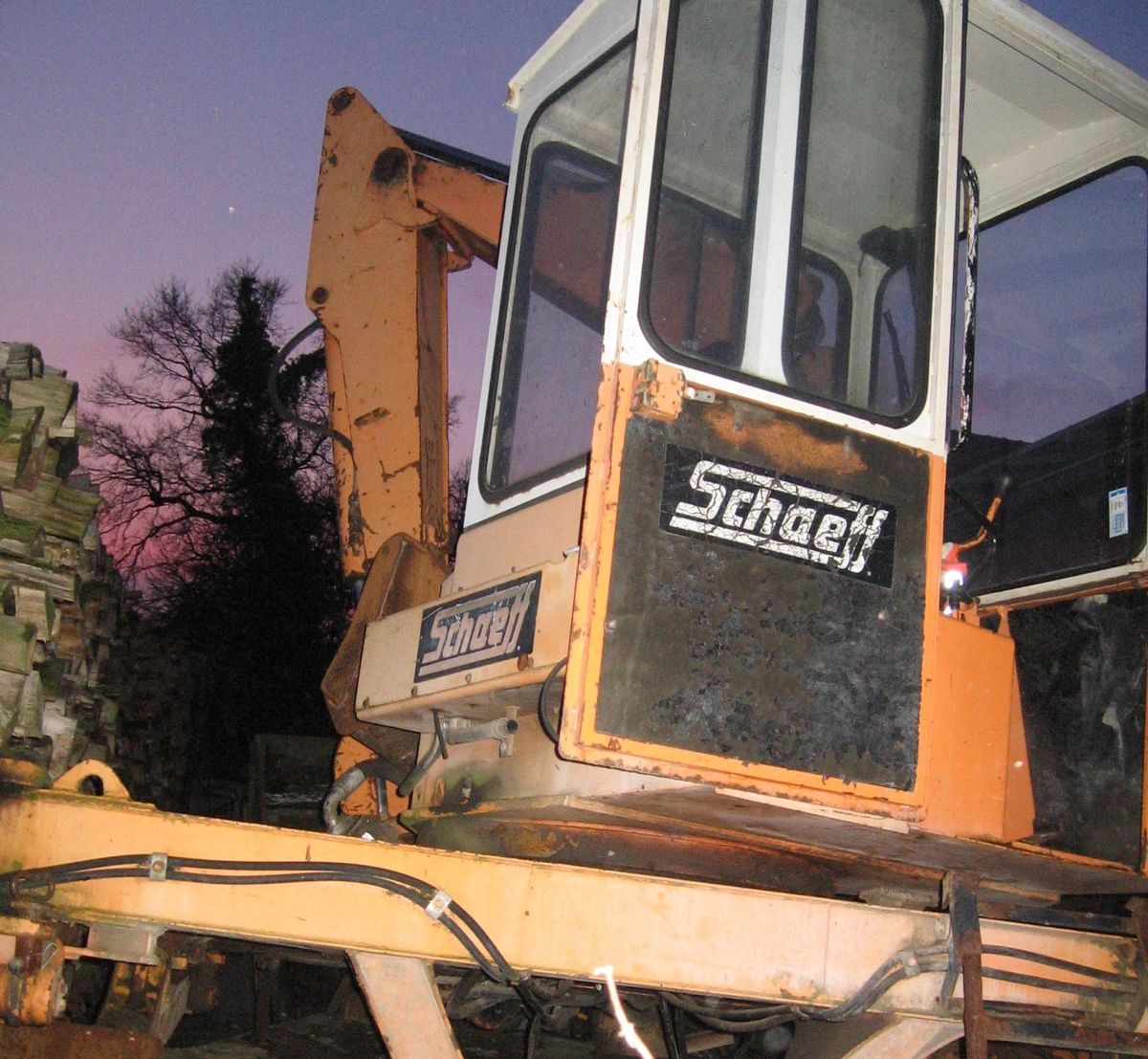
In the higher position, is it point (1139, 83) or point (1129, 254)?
point (1139, 83)

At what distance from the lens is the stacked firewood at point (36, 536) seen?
3.77 m

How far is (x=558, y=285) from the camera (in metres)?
2.80

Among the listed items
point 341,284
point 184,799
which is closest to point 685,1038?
point 341,284

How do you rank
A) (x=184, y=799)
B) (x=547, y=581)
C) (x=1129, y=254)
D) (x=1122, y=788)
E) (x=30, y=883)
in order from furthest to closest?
(x=184, y=799), (x=1129, y=254), (x=1122, y=788), (x=547, y=581), (x=30, y=883)

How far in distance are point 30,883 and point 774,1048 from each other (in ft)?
7.84

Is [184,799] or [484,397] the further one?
[184,799]

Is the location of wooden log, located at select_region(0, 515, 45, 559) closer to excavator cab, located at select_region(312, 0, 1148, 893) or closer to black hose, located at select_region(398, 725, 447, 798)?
excavator cab, located at select_region(312, 0, 1148, 893)

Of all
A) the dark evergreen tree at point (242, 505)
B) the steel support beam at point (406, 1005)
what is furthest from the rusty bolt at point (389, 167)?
the dark evergreen tree at point (242, 505)

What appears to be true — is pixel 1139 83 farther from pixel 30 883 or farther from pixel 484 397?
pixel 30 883

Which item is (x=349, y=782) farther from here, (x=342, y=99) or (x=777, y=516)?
(x=342, y=99)

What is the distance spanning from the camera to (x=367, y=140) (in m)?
3.68

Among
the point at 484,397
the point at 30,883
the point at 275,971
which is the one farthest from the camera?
the point at 275,971

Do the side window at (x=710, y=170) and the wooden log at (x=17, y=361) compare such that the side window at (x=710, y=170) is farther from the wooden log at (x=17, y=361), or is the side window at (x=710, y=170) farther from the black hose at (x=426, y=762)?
the wooden log at (x=17, y=361)

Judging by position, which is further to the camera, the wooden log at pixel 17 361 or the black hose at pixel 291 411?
the wooden log at pixel 17 361
